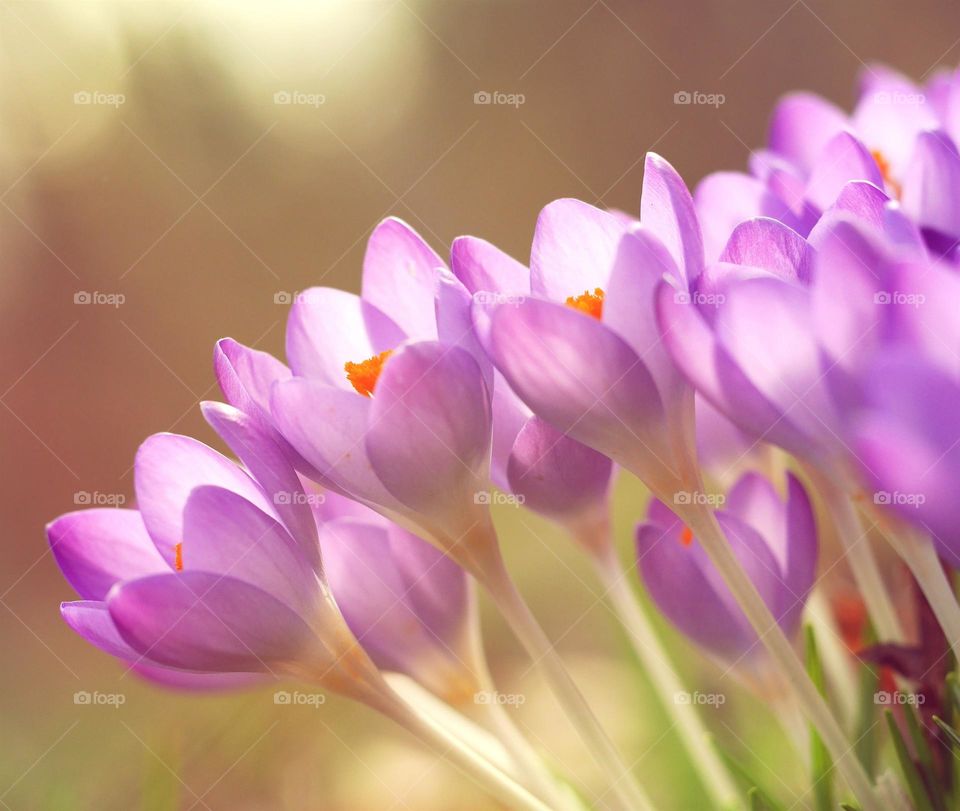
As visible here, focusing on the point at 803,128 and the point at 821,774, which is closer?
the point at 821,774

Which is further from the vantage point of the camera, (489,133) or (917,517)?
(489,133)

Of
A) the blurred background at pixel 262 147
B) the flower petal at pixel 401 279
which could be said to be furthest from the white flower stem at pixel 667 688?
the blurred background at pixel 262 147

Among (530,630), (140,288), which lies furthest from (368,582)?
(140,288)

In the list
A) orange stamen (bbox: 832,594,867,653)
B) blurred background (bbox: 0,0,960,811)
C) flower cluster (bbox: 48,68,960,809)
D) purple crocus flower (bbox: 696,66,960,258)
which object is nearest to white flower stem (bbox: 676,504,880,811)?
flower cluster (bbox: 48,68,960,809)

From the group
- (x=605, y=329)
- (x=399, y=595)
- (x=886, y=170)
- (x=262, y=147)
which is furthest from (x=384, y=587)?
(x=262, y=147)

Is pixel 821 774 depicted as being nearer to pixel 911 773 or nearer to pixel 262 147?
pixel 911 773

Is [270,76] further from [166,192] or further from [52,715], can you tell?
[52,715]

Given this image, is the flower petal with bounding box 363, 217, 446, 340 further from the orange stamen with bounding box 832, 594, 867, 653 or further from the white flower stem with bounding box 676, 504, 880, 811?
the orange stamen with bounding box 832, 594, 867, 653
